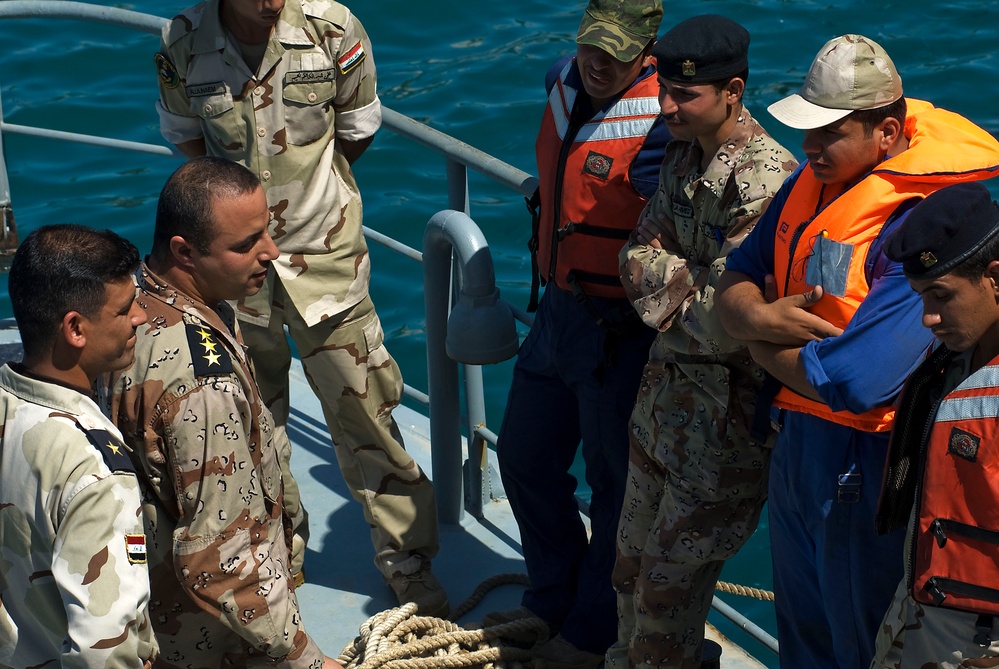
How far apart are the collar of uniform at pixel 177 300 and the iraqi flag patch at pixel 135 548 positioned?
58 cm

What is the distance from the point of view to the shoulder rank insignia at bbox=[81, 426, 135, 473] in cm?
234

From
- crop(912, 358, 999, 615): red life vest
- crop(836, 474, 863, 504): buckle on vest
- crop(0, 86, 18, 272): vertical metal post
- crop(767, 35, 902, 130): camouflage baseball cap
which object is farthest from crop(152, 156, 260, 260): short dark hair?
crop(0, 86, 18, 272): vertical metal post

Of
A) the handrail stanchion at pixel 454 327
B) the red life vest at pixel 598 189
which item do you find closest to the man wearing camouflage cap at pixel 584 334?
the red life vest at pixel 598 189

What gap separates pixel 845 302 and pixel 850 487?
41 centimetres

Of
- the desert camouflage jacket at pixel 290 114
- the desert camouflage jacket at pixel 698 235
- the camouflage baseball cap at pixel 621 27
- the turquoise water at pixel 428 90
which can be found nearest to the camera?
the desert camouflage jacket at pixel 698 235

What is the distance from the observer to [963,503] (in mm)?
2350

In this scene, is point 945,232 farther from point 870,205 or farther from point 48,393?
point 48,393

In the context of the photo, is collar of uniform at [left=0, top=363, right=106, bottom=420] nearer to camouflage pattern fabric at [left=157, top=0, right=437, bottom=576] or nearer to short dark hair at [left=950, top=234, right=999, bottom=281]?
camouflage pattern fabric at [left=157, top=0, right=437, bottom=576]

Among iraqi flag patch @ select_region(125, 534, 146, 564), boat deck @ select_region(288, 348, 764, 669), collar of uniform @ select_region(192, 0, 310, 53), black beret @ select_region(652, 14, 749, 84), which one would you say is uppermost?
black beret @ select_region(652, 14, 749, 84)

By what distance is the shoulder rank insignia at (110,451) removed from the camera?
234 cm

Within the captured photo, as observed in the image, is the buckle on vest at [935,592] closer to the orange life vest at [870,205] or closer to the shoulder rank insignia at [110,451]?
the orange life vest at [870,205]

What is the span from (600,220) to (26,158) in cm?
678

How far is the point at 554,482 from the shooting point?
12.4ft

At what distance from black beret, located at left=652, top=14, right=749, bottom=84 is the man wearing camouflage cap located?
241mm
